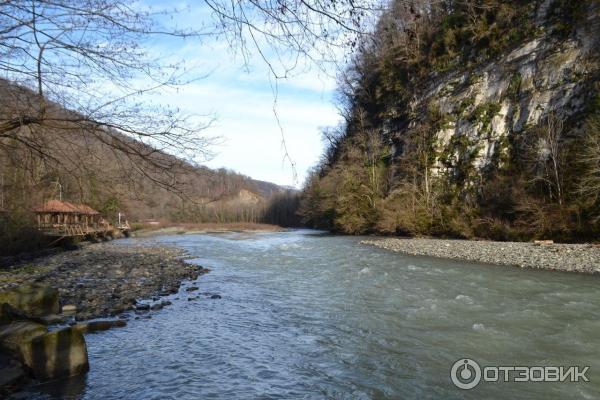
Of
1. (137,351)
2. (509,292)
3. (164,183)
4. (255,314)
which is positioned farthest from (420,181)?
(164,183)

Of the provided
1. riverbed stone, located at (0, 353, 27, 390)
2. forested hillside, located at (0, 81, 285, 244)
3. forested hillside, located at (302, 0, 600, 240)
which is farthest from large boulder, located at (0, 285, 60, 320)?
forested hillside, located at (302, 0, 600, 240)

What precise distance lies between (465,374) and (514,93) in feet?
96.1

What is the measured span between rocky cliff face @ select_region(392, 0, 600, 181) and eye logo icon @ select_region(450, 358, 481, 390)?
23.2m

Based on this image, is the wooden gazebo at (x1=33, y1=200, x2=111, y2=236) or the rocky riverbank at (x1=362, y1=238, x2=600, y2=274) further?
the wooden gazebo at (x1=33, y1=200, x2=111, y2=236)

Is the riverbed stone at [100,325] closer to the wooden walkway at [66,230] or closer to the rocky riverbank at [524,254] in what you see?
the rocky riverbank at [524,254]

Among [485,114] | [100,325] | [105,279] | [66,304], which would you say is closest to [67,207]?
[100,325]

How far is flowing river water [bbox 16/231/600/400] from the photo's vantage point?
5.41m

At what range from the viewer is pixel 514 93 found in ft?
98.7

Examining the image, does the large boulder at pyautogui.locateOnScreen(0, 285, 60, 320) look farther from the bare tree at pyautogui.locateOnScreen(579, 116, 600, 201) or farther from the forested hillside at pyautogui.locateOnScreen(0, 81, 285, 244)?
the bare tree at pyautogui.locateOnScreen(579, 116, 600, 201)

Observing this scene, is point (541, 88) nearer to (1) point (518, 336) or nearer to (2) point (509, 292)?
(2) point (509, 292)

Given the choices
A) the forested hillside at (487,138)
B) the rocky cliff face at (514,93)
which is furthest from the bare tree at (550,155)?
the rocky cliff face at (514,93)

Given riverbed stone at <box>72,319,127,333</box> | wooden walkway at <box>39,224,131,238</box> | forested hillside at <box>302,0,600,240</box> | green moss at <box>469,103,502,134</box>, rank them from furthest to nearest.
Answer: green moss at <box>469,103,502,134</box>, wooden walkway at <box>39,224,131,238</box>, forested hillside at <box>302,0,600,240</box>, riverbed stone at <box>72,319,127,333</box>

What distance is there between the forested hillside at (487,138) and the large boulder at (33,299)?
12791 mm

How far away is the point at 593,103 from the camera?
2366 centimetres
